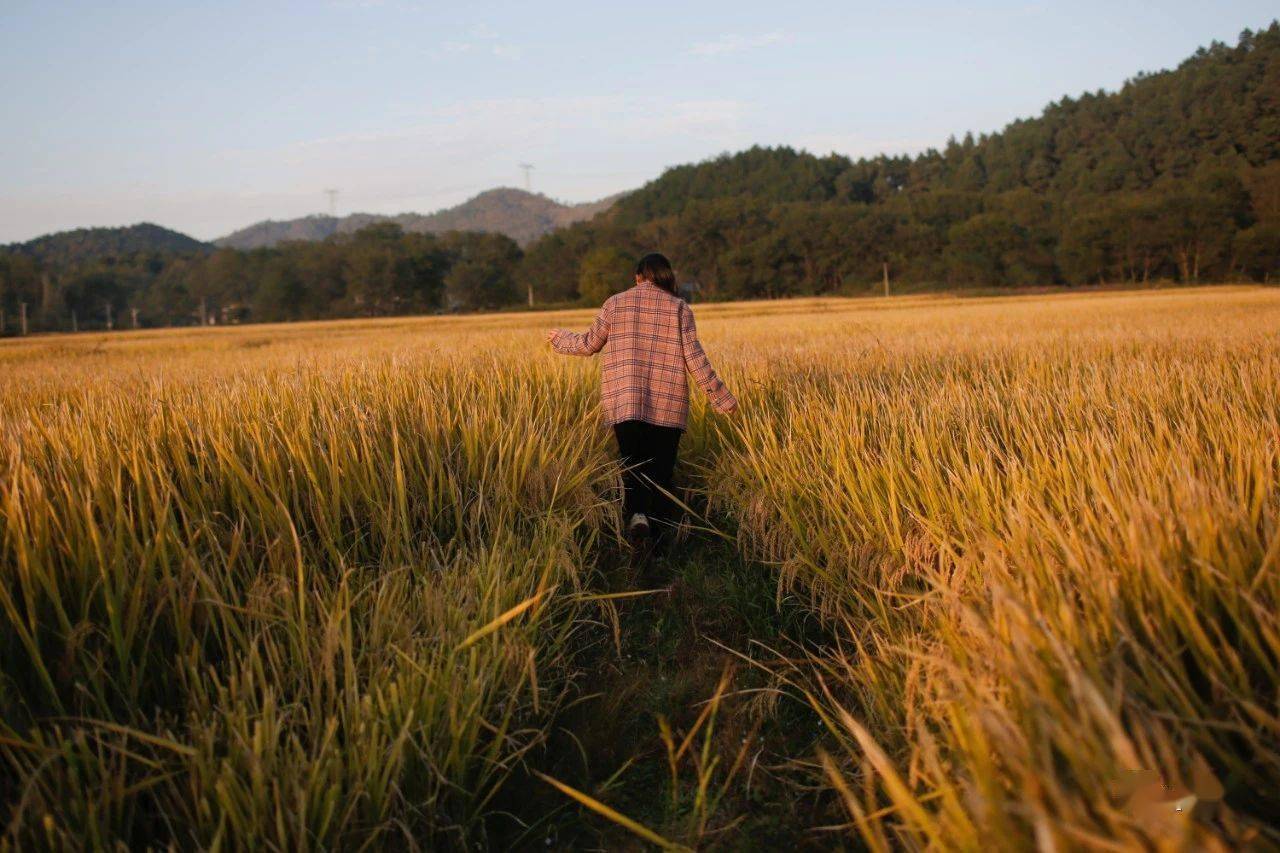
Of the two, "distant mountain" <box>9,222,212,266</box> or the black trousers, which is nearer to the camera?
the black trousers

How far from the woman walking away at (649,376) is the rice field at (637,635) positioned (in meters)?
0.20

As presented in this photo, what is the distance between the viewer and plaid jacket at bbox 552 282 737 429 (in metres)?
3.94

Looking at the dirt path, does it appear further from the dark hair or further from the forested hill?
the forested hill

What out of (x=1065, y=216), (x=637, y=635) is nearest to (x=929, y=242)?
(x=1065, y=216)

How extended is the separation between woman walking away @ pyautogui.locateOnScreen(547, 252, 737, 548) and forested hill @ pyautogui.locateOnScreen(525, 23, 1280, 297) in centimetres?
6421

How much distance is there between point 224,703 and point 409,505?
147cm

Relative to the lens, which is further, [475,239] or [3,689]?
[475,239]

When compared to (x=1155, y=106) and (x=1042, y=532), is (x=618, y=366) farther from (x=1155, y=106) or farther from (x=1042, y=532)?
(x=1155, y=106)

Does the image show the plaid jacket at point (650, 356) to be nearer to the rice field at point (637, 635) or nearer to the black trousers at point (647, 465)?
the black trousers at point (647, 465)

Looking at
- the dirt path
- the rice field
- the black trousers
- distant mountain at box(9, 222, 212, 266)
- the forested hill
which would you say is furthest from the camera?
distant mountain at box(9, 222, 212, 266)

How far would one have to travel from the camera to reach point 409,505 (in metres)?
3.02

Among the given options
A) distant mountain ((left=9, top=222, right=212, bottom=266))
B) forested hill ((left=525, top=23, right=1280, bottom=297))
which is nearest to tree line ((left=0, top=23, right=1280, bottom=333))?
forested hill ((left=525, top=23, right=1280, bottom=297))

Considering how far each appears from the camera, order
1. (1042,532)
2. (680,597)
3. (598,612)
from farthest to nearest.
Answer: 1. (680,597)
2. (598,612)
3. (1042,532)

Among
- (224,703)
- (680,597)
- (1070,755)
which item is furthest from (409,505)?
(1070,755)
